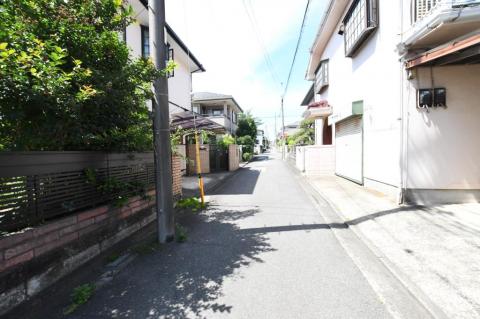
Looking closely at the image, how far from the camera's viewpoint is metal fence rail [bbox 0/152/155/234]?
2568 millimetres

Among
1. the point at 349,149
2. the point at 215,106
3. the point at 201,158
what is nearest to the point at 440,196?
the point at 349,149

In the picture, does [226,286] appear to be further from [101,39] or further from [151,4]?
[151,4]

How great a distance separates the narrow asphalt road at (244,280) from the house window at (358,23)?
21.1ft

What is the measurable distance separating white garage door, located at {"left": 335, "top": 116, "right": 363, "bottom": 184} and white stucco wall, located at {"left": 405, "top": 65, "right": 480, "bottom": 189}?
2.92m

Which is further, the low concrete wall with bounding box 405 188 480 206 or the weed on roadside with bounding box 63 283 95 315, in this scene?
the low concrete wall with bounding box 405 188 480 206

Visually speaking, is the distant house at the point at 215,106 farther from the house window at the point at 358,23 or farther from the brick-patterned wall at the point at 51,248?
the brick-patterned wall at the point at 51,248

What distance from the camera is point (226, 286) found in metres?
2.95

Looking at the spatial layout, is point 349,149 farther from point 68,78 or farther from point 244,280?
point 68,78

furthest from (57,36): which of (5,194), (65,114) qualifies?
(5,194)

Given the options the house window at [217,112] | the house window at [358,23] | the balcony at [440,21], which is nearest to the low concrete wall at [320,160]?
the house window at [358,23]

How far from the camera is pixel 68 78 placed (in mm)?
2783

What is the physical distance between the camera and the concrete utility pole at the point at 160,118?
4.07 meters

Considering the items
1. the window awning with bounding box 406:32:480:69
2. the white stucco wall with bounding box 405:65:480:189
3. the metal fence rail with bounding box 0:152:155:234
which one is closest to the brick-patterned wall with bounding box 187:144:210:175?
the metal fence rail with bounding box 0:152:155:234

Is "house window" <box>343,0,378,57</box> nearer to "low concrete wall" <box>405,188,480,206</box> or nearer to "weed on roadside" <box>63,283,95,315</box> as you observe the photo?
"low concrete wall" <box>405,188,480,206</box>
